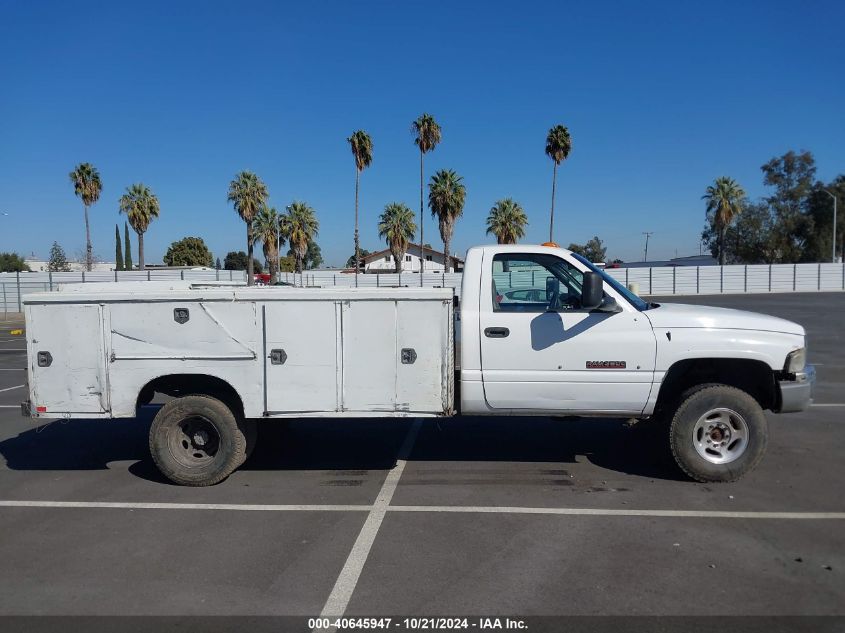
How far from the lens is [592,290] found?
523 centimetres

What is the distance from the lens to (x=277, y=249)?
58219mm

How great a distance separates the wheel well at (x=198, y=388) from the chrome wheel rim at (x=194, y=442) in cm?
26

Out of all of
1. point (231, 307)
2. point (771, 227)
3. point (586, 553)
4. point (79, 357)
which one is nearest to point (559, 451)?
point (586, 553)

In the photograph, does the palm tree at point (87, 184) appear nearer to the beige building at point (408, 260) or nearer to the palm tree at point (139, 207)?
the palm tree at point (139, 207)

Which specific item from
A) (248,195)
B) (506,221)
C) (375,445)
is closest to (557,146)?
(506,221)

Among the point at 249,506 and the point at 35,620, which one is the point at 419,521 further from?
the point at 35,620

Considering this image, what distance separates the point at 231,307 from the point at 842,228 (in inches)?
3077

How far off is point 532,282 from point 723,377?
78.2 inches

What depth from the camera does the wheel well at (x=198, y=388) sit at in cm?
580

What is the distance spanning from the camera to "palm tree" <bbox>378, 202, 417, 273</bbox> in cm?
5650

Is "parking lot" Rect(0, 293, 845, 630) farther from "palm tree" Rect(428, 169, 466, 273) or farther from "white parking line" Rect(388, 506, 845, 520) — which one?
"palm tree" Rect(428, 169, 466, 273)

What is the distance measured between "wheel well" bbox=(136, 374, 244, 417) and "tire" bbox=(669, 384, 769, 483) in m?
3.90

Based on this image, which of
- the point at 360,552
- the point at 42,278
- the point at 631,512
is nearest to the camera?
the point at 360,552

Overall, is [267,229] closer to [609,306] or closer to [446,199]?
[446,199]
